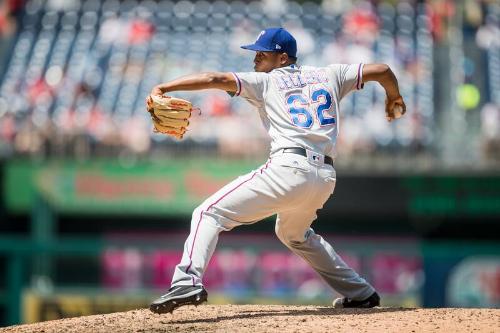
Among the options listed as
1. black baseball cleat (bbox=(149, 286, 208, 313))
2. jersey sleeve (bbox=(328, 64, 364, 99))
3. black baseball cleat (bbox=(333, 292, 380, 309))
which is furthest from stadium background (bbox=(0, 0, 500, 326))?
black baseball cleat (bbox=(149, 286, 208, 313))

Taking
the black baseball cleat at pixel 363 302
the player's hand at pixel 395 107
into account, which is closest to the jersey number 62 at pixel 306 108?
the player's hand at pixel 395 107

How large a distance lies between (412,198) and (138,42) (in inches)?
238

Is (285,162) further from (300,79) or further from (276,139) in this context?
(300,79)

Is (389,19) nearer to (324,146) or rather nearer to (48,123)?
(48,123)

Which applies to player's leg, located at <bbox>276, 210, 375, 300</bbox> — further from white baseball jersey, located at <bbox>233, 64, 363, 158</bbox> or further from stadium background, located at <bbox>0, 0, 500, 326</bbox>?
stadium background, located at <bbox>0, 0, 500, 326</bbox>

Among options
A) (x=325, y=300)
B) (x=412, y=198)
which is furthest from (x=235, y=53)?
(x=325, y=300)

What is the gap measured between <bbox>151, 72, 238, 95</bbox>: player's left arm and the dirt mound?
1.25 metres

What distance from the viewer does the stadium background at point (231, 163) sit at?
11742 millimetres

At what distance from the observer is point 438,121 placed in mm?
14148

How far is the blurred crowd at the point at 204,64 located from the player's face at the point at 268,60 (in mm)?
6976

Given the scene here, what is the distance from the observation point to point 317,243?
6.35 m

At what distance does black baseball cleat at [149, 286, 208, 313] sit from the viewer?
18.5 feet

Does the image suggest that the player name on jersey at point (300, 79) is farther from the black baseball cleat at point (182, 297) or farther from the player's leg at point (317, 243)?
the black baseball cleat at point (182, 297)

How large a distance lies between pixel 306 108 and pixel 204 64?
10.5 m
